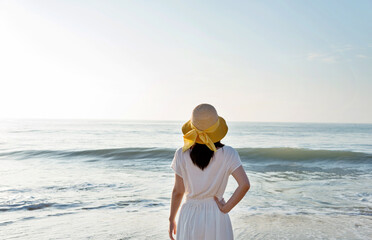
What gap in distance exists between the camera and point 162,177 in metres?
11.5

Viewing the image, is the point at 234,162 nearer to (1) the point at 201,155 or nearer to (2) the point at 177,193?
(1) the point at 201,155

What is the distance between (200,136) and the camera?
2.34 meters

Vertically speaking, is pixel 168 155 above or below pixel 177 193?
below

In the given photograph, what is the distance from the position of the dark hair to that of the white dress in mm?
30

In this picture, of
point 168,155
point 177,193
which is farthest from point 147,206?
point 168,155

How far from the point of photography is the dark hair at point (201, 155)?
7.84 ft

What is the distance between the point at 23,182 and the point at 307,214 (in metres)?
7.52

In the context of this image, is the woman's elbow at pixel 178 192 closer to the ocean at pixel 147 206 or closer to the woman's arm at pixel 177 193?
the woman's arm at pixel 177 193

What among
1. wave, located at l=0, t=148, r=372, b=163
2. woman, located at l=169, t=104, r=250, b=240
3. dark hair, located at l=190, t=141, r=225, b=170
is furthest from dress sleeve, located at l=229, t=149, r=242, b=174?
wave, located at l=0, t=148, r=372, b=163

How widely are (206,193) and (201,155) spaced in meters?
0.27

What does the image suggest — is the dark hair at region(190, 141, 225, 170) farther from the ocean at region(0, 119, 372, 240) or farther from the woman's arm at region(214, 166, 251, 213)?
the ocean at region(0, 119, 372, 240)

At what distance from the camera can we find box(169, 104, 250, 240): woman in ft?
7.79

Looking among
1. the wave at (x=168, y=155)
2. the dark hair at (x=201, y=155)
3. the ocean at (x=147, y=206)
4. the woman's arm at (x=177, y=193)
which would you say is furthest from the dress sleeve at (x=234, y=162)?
the wave at (x=168, y=155)

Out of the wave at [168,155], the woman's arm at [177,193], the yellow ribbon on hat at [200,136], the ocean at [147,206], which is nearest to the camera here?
the yellow ribbon on hat at [200,136]
